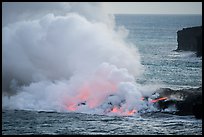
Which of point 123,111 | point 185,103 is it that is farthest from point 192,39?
point 185,103

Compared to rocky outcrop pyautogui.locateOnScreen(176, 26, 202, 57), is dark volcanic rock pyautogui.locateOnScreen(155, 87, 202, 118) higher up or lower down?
lower down

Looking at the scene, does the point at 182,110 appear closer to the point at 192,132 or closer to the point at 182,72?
the point at 192,132

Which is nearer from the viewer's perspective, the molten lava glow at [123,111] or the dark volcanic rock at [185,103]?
the dark volcanic rock at [185,103]

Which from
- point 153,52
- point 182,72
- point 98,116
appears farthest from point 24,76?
point 153,52

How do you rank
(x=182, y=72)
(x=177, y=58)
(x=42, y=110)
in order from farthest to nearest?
(x=177, y=58) → (x=182, y=72) → (x=42, y=110)

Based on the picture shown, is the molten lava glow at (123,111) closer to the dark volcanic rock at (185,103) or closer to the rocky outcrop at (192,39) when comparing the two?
the dark volcanic rock at (185,103)

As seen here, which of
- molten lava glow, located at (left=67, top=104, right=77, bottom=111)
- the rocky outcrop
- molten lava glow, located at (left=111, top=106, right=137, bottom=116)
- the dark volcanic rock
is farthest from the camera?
the rocky outcrop

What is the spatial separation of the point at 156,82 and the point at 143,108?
1098 inches

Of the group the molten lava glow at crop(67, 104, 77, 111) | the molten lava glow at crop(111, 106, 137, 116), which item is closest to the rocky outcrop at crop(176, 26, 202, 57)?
the molten lava glow at crop(111, 106, 137, 116)

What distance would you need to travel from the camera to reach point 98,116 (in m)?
49.5

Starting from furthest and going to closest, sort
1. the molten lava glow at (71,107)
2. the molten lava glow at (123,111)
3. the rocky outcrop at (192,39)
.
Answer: the rocky outcrop at (192,39) < the molten lava glow at (71,107) < the molten lava glow at (123,111)

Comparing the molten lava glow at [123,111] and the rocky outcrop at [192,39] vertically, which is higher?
the rocky outcrop at [192,39]

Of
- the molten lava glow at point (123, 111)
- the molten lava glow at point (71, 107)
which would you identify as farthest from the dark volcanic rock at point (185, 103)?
the molten lava glow at point (71, 107)

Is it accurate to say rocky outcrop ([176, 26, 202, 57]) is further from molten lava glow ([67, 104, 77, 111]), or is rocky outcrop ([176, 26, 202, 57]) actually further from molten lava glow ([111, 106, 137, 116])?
molten lava glow ([67, 104, 77, 111])
